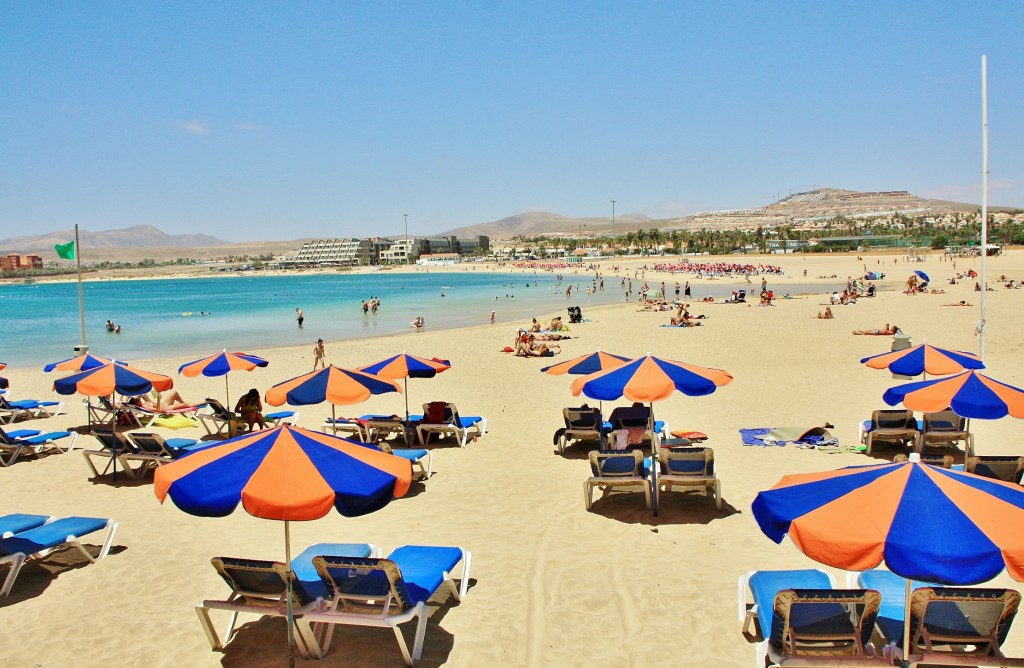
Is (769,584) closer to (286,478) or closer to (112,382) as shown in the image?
(286,478)

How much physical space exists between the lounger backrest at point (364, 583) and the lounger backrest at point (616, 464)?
A: 132 inches

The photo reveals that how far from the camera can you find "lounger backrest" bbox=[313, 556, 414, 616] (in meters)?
4.80

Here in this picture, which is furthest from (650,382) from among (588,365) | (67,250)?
(67,250)

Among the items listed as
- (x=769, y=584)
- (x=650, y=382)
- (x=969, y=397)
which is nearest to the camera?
(x=769, y=584)

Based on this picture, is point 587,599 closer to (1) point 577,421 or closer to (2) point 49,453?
(1) point 577,421

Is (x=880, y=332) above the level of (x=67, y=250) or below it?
below

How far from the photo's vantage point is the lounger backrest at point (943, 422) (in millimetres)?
9789

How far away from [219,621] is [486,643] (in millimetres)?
1958

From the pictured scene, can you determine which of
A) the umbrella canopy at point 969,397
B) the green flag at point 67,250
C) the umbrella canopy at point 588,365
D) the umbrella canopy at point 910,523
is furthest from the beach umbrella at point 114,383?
the green flag at point 67,250

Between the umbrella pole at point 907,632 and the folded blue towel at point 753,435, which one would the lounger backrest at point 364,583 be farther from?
the folded blue towel at point 753,435

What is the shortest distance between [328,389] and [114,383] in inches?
106

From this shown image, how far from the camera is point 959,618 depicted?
418cm

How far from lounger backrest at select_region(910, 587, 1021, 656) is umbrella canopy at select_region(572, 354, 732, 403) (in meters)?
3.63

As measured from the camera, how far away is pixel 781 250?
13775 cm
